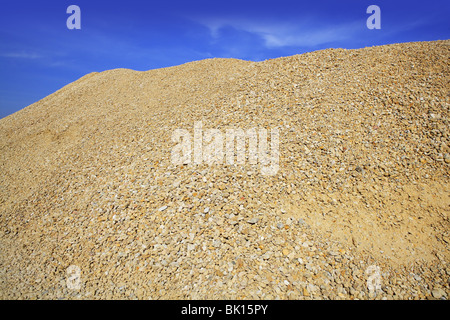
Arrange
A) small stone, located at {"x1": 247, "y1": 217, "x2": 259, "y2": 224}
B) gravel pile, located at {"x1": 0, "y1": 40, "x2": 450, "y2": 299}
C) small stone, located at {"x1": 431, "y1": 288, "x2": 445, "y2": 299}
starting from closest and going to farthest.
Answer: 1. small stone, located at {"x1": 431, "y1": 288, "x2": 445, "y2": 299}
2. gravel pile, located at {"x1": 0, "y1": 40, "x2": 450, "y2": 299}
3. small stone, located at {"x1": 247, "y1": 217, "x2": 259, "y2": 224}

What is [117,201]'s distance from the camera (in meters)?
5.16

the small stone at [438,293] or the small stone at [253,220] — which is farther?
the small stone at [253,220]

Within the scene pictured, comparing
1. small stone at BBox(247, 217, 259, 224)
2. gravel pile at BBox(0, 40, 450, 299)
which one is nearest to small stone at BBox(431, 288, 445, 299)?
gravel pile at BBox(0, 40, 450, 299)

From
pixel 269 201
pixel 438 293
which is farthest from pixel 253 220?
pixel 438 293

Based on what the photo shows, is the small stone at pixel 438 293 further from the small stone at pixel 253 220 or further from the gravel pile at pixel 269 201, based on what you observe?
the small stone at pixel 253 220

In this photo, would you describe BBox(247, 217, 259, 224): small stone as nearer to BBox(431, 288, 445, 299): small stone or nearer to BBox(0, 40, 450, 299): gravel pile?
BBox(0, 40, 450, 299): gravel pile

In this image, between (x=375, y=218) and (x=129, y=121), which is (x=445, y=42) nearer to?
(x=375, y=218)

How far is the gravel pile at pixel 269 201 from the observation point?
3.59 metres

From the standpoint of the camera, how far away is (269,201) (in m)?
4.57

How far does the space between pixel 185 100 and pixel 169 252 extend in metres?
6.18

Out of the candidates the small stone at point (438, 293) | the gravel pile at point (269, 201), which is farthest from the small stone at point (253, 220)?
the small stone at point (438, 293)

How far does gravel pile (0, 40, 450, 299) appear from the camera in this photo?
3588 millimetres

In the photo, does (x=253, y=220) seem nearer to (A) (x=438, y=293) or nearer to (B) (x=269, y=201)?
(B) (x=269, y=201)
